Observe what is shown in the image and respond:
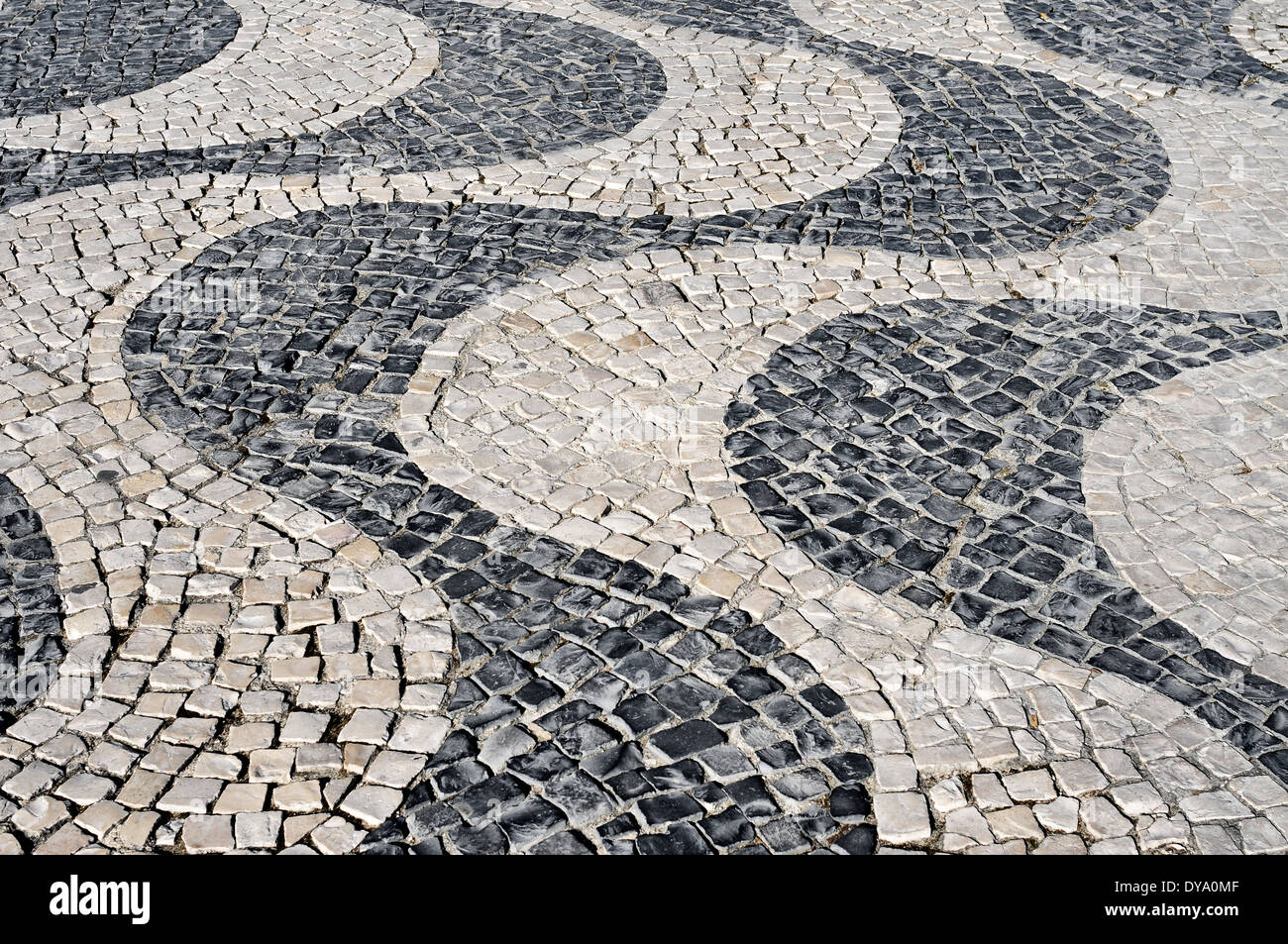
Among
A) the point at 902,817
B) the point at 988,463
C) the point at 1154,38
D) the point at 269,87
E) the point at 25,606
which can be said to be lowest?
the point at 25,606

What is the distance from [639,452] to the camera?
19.7ft

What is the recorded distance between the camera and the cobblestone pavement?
4473 mm

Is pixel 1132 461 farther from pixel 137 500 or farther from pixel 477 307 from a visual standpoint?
pixel 137 500

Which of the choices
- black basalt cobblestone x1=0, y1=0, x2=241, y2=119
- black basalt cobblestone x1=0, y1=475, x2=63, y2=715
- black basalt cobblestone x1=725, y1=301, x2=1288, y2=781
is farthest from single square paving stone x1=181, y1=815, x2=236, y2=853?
black basalt cobblestone x1=0, y1=0, x2=241, y2=119

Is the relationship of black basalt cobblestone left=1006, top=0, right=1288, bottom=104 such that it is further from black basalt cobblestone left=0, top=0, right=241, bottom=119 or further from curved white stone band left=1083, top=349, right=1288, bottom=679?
black basalt cobblestone left=0, top=0, right=241, bottom=119

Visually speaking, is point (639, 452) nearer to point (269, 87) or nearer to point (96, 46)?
point (269, 87)

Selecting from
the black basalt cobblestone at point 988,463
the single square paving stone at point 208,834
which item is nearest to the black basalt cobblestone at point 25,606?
the single square paving stone at point 208,834

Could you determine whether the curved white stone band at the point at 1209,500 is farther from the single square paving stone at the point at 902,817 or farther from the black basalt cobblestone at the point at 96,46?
the black basalt cobblestone at the point at 96,46

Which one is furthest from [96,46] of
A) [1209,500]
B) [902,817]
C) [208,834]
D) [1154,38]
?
[902,817]

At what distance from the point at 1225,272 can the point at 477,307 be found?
4.40m

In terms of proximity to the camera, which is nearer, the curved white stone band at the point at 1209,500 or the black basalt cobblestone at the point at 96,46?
the curved white stone band at the point at 1209,500

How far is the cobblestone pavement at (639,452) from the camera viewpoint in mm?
4473

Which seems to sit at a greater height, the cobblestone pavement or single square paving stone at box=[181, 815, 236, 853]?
the cobblestone pavement
